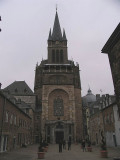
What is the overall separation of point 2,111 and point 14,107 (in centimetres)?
490

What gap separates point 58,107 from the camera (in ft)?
148

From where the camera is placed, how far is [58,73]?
49.2m

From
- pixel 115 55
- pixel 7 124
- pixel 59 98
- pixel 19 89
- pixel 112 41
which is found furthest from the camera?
pixel 19 89

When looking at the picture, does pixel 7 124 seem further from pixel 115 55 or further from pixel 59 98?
pixel 59 98

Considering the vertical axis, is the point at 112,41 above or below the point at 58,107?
above

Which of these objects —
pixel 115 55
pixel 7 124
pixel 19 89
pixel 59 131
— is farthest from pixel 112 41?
pixel 19 89

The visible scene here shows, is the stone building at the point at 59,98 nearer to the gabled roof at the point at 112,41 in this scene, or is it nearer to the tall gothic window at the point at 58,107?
the tall gothic window at the point at 58,107

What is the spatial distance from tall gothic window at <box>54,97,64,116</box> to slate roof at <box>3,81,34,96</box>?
8.46 meters

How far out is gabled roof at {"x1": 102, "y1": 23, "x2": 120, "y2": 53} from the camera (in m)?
10.4

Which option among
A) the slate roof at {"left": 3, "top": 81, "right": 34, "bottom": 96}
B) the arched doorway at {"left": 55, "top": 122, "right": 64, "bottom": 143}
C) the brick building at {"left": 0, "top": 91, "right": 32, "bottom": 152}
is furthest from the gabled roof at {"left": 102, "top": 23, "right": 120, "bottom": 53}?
the slate roof at {"left": 3, "top": 81, "right": 34, "bottom": 96}

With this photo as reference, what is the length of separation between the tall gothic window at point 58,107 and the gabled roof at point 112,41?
3366 centimetres

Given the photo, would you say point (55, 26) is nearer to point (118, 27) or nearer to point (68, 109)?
point (68, 109)

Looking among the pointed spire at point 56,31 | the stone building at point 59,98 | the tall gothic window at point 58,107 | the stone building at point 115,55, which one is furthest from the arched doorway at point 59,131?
the stone building at point 115,55

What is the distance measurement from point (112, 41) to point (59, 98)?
116ft
